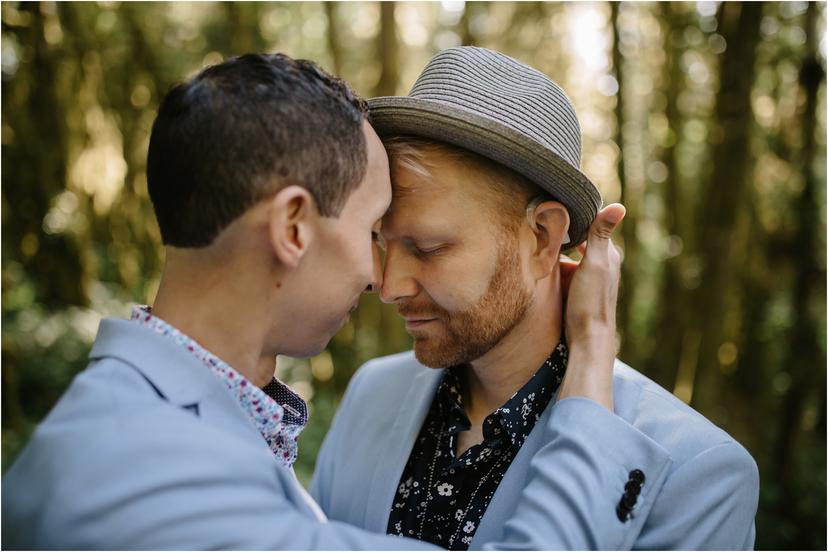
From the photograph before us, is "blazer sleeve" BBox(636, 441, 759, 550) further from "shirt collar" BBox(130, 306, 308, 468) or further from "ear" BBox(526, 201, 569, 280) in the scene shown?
"shirt collar" BBox(130, 306, 308, 468)

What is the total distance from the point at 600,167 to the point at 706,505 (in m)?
10.7

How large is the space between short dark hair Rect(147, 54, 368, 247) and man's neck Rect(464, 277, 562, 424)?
812 mm

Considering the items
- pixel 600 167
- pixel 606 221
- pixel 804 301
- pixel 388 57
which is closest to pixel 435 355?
pixel 606 221

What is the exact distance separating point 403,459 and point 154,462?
1020 mm

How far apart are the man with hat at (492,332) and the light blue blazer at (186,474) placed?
0.27 feet

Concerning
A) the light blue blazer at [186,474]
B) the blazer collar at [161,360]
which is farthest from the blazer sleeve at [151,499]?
the blazer collar at [161,360]

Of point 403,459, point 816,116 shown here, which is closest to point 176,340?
point 403,459

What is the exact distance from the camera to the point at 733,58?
620 cm

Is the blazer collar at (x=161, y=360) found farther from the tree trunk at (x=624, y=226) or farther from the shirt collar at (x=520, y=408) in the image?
the tree trunk at (x=624, y=226)

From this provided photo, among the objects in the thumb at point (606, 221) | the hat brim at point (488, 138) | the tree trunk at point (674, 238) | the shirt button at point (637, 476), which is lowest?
the tree trunk at point (674, 238)

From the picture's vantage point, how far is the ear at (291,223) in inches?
60.4

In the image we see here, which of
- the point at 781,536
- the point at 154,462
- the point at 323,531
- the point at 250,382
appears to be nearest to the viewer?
the point at 154,462

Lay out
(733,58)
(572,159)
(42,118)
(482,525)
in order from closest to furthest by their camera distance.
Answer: (482,525) → (572,159) → (733,58) → (42,118)

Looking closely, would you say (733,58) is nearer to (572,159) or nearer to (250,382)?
(572,159)
